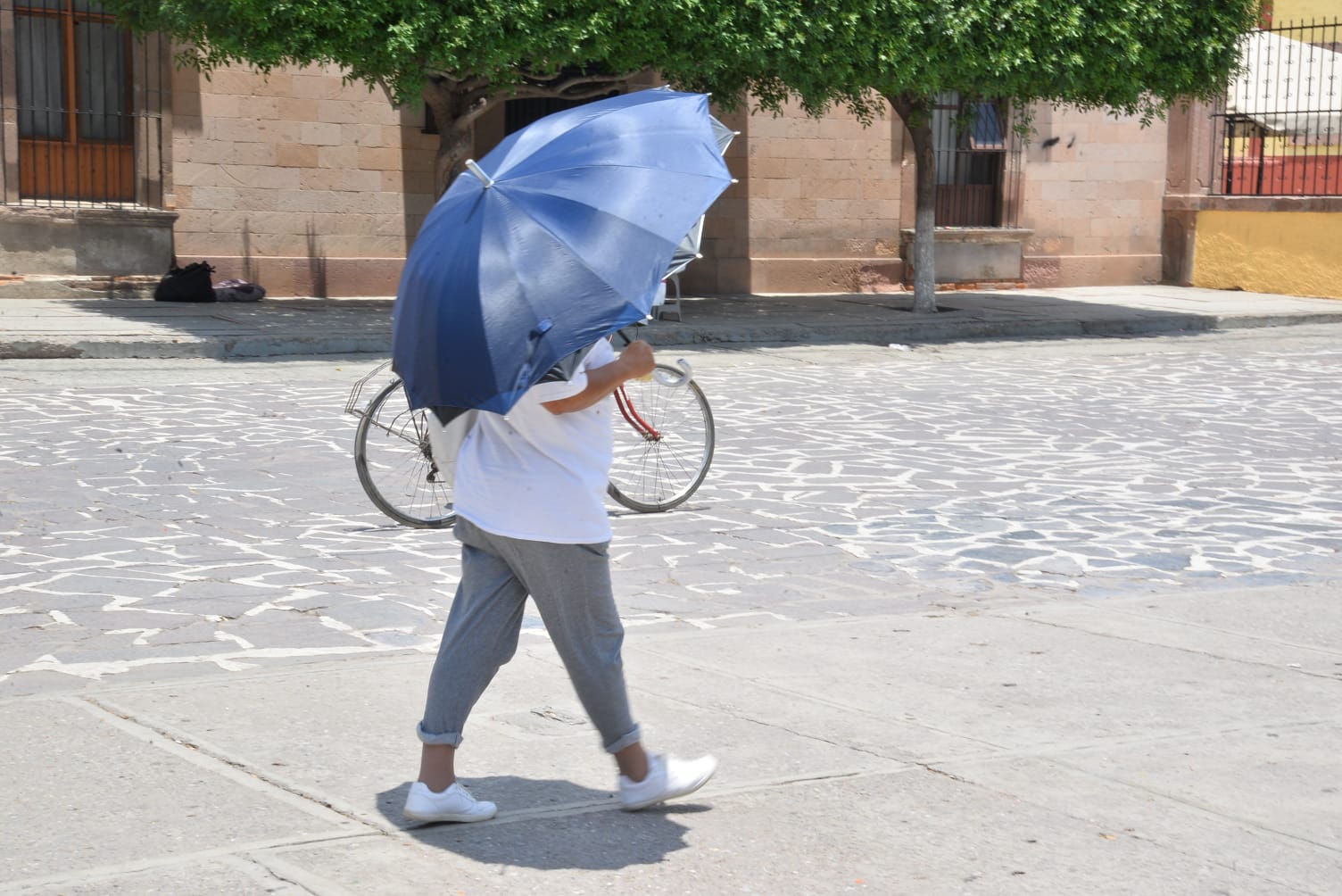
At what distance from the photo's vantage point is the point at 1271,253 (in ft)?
83.0

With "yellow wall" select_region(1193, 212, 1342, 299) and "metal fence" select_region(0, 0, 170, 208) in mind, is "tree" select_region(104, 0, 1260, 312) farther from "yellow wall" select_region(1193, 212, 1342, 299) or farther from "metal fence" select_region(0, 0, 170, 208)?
"yellow wall" select_region(1193, 212, 1342, 299)

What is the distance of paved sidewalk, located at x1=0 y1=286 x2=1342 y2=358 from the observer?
15328 millimetres

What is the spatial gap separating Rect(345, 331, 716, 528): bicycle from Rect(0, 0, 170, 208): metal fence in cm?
1357

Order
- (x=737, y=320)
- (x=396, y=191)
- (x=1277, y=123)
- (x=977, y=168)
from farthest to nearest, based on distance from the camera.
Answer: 1. (x=977, y=168)
2. (x=1277, y=123)
3. (x=396, y=191)
4. (x=737, y=320)

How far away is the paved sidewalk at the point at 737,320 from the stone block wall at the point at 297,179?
2.64ft

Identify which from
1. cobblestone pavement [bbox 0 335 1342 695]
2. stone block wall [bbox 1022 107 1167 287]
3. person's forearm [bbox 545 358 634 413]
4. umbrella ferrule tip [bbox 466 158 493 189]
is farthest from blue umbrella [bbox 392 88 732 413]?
stone block wall [bbox 1022 107 1167 287]

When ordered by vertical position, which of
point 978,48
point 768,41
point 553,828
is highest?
point 978,48

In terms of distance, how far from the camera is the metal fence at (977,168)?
2544 cm

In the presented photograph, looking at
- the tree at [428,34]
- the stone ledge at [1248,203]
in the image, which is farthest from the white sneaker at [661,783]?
the stone ledge at [1248,203]

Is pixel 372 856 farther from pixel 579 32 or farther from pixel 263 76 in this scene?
pixel 263 76

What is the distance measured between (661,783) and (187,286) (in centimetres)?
1656

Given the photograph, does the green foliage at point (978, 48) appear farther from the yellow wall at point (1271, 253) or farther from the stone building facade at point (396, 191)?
the yellow wall at point (1271, 253)

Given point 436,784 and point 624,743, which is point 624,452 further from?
point 436,784

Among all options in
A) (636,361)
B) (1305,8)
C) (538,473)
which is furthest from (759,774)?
(1305,8)
